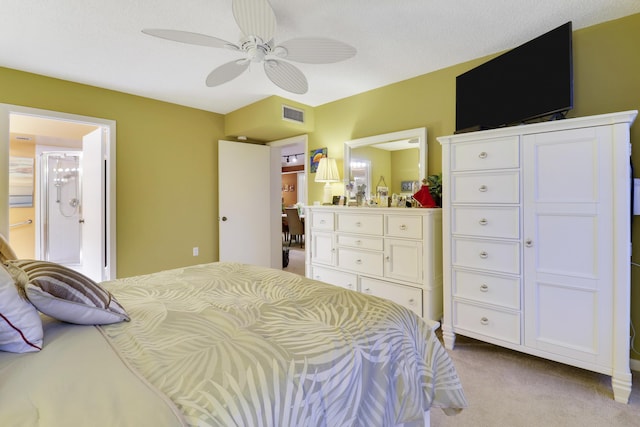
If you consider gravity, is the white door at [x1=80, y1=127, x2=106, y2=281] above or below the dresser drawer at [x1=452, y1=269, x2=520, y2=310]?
above

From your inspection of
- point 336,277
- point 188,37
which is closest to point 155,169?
point 188,37

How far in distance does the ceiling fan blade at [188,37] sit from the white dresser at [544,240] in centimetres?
175

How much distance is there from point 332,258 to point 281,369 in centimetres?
237

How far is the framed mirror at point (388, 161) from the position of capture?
3.06 metres

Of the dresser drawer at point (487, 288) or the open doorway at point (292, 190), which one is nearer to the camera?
the dresser drawer at point (487, 288)

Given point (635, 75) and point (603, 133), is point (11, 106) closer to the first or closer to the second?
point (603, 133)

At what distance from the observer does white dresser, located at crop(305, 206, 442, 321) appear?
2.56 meters

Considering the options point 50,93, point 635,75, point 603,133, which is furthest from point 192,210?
point 635,75

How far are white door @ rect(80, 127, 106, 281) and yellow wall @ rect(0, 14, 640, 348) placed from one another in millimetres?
188

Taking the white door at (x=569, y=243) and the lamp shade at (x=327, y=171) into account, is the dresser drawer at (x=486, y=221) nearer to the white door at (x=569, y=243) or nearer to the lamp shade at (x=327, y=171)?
the white door at (x=569, y=243)

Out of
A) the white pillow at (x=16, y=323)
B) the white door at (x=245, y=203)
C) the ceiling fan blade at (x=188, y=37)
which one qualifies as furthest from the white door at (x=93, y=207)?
the white pillow at (x=16, y=323)

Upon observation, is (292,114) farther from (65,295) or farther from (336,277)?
(65,295)

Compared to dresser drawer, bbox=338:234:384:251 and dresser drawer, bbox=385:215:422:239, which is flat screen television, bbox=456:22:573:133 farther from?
dresser drawer, bbox=338:234:384:251

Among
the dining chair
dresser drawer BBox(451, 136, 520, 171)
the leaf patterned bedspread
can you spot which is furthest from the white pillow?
the dining chair
